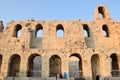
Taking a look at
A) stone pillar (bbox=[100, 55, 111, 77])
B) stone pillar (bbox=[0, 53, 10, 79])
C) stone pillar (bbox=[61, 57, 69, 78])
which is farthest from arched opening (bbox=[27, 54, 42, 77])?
stone pillar (bbox=[100, 55, 111, 77])

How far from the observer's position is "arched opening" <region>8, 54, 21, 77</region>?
2063 centimetres

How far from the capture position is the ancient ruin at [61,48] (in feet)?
63.8

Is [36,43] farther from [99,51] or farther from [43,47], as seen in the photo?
[99,51]

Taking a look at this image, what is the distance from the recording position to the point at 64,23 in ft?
75.8

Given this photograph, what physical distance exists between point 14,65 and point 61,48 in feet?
20.0

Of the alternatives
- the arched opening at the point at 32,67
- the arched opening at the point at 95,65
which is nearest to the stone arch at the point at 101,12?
the arched opening at the point at 95,65

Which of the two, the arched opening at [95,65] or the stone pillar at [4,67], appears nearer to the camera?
the stone pillar at [4,67]

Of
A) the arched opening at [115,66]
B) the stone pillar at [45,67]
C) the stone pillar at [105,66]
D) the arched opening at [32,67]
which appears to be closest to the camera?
the stone pillar at [45,67]

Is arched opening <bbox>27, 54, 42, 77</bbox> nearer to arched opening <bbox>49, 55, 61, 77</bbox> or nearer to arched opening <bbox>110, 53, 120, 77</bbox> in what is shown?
arched opening <bbox>49, 55, 61, 77</bbox>

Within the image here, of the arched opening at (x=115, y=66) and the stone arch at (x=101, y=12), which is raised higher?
the stone arch at (x=101, y=12)

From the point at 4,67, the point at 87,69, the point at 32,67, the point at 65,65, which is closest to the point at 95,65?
the point at 87,69

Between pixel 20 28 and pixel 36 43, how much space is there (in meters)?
3.57

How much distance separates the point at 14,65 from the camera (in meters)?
21.5

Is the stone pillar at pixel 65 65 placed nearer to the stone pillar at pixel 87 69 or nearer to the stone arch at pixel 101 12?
the stone pillar at pixel 87 69
